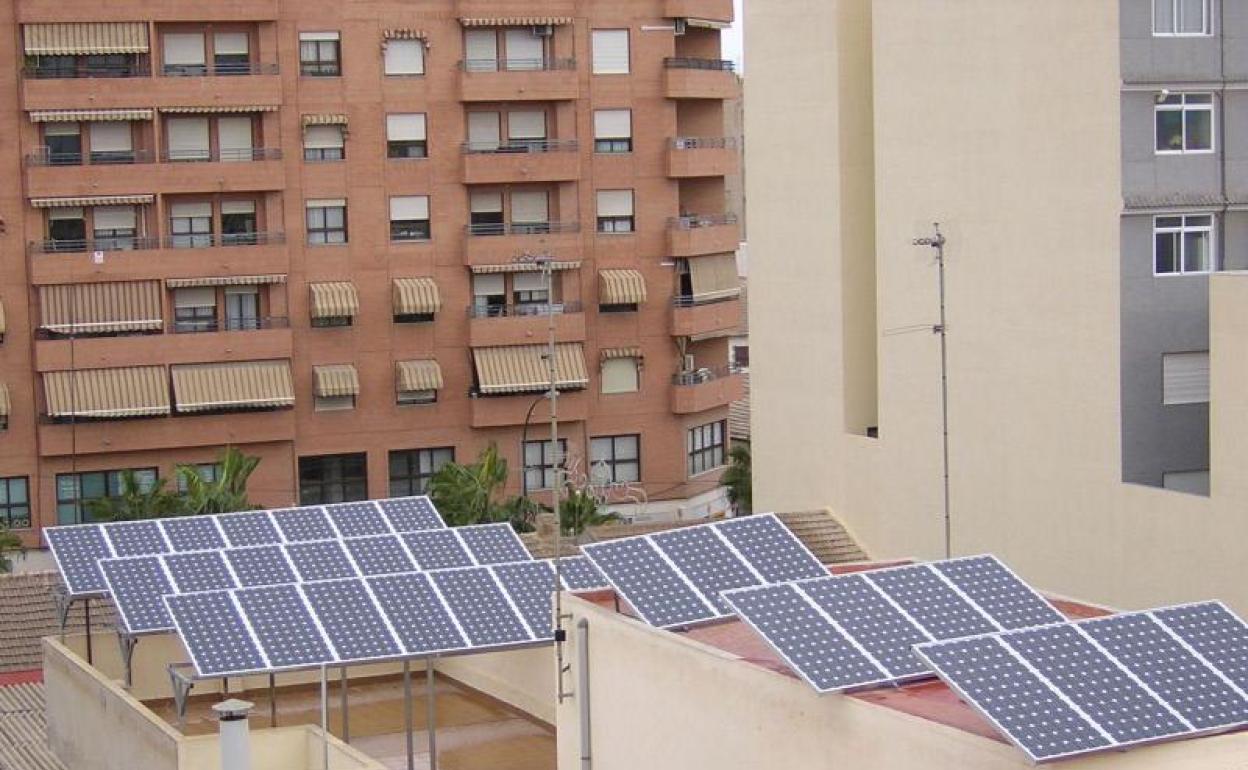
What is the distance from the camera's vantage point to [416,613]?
32438 mm

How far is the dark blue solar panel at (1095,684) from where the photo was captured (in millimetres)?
21625

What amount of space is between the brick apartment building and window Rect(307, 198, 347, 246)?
85mm

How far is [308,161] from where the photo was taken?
71.5 m

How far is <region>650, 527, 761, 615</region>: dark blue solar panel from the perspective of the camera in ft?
96.0

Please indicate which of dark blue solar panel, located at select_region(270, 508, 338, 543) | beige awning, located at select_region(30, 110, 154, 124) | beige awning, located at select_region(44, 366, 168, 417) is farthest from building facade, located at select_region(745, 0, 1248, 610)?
beige awning, located at select_region(30, 110, 154, 124)

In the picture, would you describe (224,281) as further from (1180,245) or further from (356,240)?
(1180,245)

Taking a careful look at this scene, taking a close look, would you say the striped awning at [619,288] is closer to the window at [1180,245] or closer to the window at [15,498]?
the window at [15,498]

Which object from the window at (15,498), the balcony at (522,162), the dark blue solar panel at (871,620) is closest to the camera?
the dark blue solar panel at (871,620)

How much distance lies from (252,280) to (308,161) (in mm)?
4022

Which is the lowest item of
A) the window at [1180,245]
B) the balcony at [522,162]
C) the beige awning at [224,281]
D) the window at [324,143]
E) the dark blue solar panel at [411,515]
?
the dark blue solar panel at [411,515]

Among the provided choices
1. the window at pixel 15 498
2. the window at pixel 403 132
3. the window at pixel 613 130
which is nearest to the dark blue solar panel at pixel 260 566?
the window at pixel 15 498

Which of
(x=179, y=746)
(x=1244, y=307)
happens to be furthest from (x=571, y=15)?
(x=179, y=746)

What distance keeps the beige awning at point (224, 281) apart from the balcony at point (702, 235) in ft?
41.7

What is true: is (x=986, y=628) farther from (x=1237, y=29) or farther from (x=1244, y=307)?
(x=1237, y=29)
